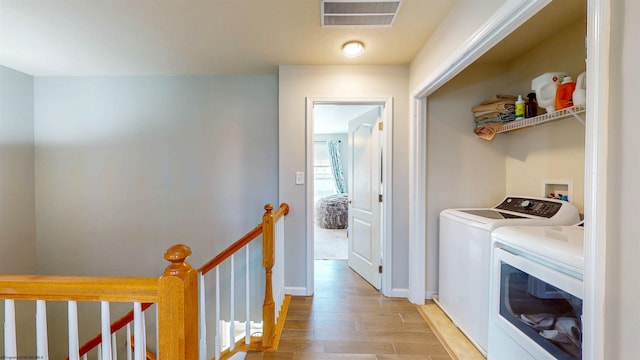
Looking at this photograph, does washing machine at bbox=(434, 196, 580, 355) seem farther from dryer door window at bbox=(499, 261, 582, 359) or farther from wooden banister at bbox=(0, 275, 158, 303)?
wooden banister at bbox=(0, 275, 158, 303)

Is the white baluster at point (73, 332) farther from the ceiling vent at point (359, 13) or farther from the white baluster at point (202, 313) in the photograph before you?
the ceiling vent at point (359, 13)

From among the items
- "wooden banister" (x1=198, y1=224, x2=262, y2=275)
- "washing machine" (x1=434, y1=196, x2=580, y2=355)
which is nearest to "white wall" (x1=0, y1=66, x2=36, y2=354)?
"wooden banister" (x1=198, y1=224, x2=262, y2=275)

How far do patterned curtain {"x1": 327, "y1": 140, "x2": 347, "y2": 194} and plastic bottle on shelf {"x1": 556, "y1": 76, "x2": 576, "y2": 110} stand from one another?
5199mm

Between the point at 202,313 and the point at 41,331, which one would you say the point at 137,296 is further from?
the point at 202,313

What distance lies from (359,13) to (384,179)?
1.42m

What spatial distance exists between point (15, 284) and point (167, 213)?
7.00 feet

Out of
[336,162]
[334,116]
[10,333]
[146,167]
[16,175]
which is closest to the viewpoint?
[10,333]

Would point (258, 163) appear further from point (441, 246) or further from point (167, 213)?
point (441, 246)

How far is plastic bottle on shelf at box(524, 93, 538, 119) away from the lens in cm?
192

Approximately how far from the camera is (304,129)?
8.08 ft

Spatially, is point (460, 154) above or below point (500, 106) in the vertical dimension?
below

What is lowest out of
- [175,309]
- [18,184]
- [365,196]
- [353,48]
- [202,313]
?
[202,313]

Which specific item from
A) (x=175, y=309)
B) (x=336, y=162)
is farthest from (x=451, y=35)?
(x=336, y=162)

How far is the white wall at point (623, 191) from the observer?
667 millimetres
